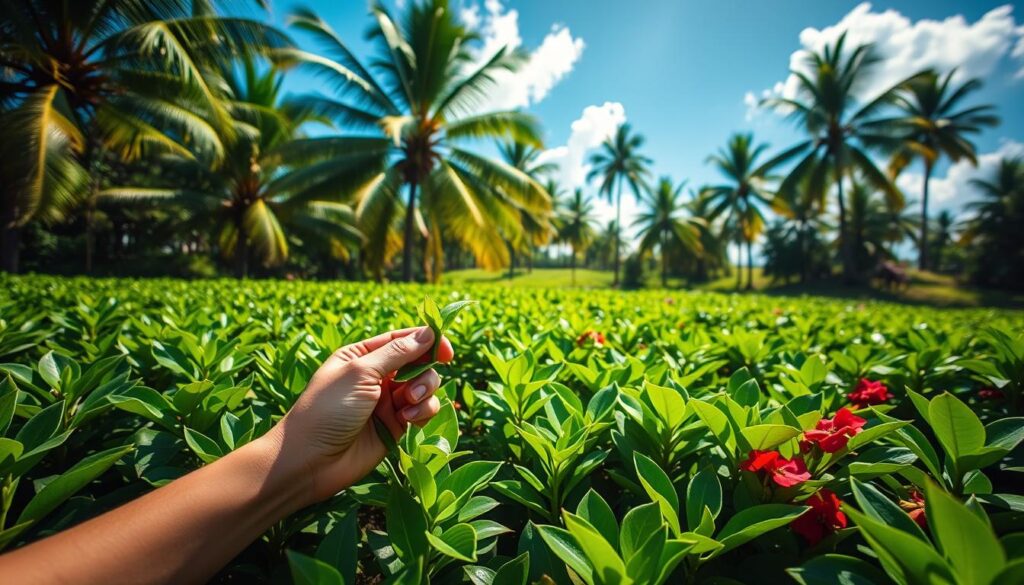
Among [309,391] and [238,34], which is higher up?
[238,34]

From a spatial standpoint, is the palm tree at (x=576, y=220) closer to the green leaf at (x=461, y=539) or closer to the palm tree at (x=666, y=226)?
the palm tree at (x=666, y=226)

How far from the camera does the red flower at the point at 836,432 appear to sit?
75 cm

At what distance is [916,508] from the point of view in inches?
28.9

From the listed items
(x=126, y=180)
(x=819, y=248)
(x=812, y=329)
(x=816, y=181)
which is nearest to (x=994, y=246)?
(x=816, y=181)

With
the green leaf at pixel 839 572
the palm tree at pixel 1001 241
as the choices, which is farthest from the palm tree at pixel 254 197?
the palm tree at pixel 1001 241

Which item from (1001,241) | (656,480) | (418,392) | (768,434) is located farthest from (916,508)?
(1001,241)

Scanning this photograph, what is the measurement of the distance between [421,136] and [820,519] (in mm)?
12006

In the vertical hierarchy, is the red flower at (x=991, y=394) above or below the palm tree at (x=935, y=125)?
below

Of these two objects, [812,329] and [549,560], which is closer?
[549,560]

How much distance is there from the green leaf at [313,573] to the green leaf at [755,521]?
20.9 inches

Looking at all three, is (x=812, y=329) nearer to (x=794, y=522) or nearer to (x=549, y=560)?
(x=794, y=522)

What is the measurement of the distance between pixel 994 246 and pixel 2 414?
103 feet

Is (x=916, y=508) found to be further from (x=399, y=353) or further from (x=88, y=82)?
(x=88, y=82)

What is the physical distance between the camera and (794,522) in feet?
2.36
